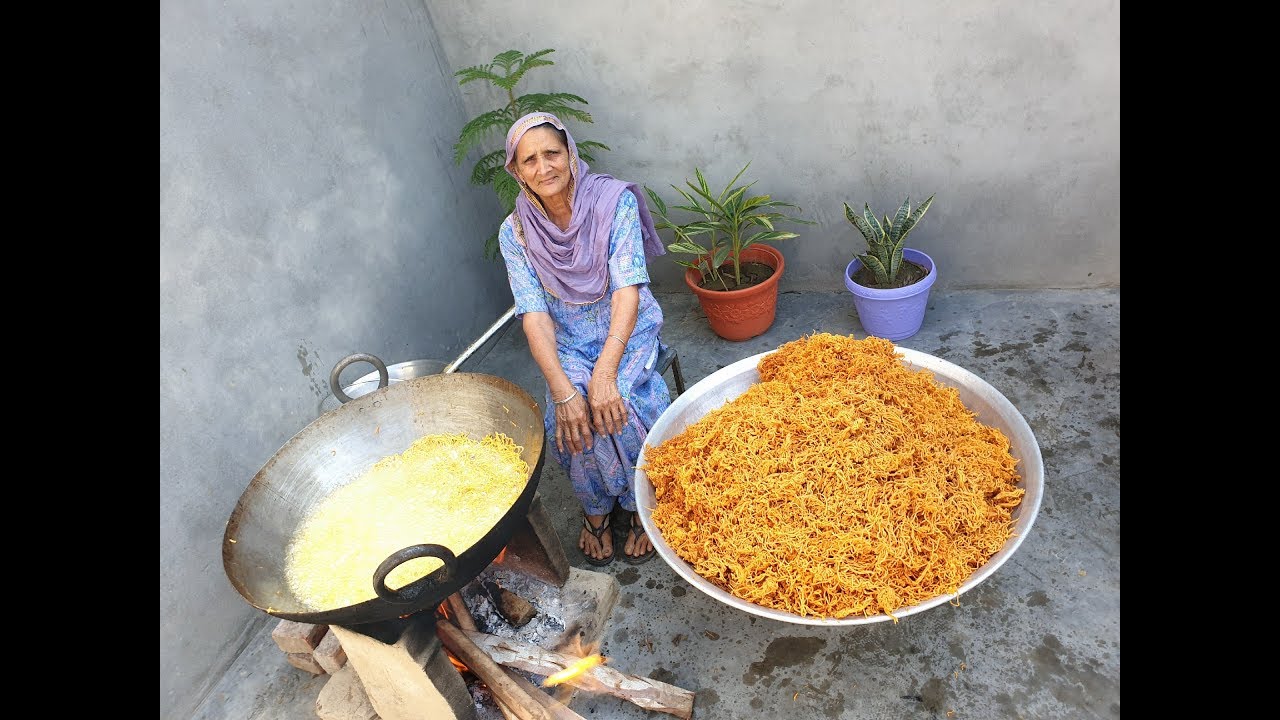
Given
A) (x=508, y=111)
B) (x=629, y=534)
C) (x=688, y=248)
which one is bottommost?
(x=629, y=534)

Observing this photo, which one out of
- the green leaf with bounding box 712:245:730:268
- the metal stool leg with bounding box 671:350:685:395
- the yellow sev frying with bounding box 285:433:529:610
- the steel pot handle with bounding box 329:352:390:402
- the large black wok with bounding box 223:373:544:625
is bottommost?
the metal stool leg with bounding box 671:350:685:395

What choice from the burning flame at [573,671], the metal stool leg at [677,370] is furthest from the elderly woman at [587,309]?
the burning flame at [573,671]

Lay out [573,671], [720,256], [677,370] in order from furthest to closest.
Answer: [720,256] → [677,370] → [573,671]

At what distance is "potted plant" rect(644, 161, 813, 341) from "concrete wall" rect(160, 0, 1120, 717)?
270 mm

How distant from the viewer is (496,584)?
2.74 m

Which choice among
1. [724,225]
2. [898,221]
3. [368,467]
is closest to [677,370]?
[724,225]

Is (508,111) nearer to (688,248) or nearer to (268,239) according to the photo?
(688,248)

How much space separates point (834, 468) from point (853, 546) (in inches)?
10.9

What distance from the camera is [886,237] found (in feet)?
12.2

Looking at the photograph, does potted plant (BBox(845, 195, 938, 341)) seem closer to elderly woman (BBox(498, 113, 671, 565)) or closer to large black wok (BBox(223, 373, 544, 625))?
elderly woman (BBox(498, 113, 671, 565))

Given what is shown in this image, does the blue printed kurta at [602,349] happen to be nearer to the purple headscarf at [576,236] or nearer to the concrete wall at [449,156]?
the purple headscarf at [576,236]

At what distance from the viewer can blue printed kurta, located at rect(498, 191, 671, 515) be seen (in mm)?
2875

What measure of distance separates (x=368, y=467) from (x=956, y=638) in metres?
2.15

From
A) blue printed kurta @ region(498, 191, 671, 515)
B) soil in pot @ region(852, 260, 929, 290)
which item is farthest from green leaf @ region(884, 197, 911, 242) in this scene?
blue printed kurta @ region(498, 191, 671, 515)
